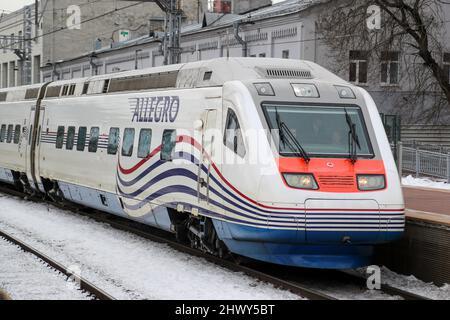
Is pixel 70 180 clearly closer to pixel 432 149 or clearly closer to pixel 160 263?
pixel 160 263

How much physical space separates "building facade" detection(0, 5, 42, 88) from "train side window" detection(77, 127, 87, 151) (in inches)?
1522

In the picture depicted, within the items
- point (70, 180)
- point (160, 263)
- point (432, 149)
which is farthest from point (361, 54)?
point (160, 263)

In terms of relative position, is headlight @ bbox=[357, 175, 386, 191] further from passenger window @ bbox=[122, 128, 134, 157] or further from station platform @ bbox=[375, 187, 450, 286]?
passenger window @ bbox=[122, 128, 134, 157]

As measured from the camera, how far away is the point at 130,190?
44.0 feet

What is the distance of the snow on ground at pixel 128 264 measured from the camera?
9.31 meters

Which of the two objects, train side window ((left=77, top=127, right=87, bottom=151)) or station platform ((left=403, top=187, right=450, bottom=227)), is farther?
train side window ((left=77, top=127, right=87, bottom=151))

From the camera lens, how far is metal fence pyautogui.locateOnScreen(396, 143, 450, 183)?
29.1 meters

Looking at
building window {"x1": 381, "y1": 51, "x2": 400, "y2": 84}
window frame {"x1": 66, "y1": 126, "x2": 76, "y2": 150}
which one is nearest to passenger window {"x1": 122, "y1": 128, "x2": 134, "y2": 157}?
window frame {"x1": 66, "y1": 126, "x2": 76, "y2": 150}

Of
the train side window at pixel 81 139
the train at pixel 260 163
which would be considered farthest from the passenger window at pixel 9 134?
the train at pixel 260 163

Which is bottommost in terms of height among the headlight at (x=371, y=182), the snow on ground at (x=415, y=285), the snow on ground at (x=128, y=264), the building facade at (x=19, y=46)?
the snow on ground at (x=415, y=285)

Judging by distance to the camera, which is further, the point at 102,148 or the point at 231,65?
the point at 102,148

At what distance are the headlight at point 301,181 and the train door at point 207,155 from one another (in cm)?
137

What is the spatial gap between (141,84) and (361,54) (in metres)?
16.5

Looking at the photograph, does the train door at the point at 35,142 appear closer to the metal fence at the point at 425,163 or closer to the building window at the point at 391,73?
the metal fence at the point at 425,163
